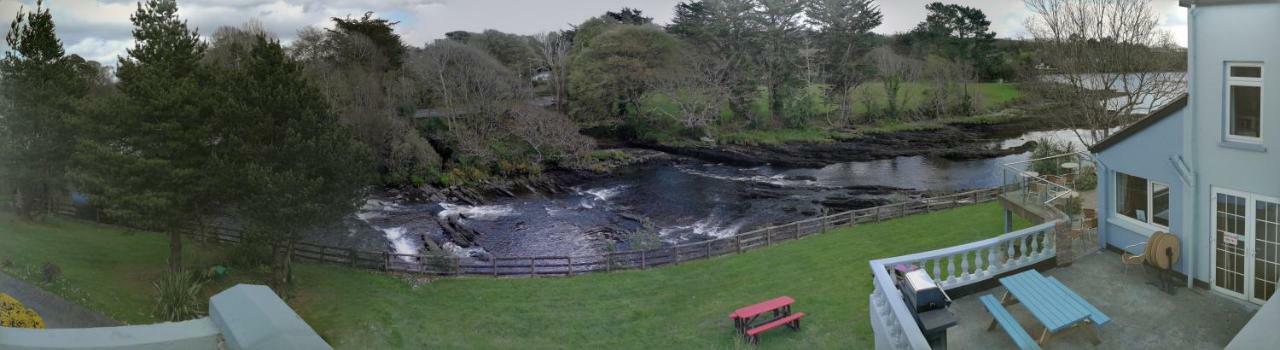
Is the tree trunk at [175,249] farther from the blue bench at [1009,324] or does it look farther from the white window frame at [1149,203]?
the white window frame at [1149,203]

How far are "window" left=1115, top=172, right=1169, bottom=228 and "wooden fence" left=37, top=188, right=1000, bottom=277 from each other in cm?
185

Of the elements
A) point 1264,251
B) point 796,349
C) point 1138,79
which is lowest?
point 796,349

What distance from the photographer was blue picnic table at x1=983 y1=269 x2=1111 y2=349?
137 inches

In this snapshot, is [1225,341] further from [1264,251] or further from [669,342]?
[669,342]

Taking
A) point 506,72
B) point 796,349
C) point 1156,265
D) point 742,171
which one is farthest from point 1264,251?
point 506,72

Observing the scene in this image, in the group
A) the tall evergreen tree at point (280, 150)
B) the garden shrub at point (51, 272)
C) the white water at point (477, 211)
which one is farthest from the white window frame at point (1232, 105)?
the white water at point (477, 211)

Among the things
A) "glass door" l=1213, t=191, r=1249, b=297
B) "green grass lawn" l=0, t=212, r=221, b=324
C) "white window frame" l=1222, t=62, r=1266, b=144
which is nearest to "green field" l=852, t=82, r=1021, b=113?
"glass door" l=1213, t=191, r=1249, b=297

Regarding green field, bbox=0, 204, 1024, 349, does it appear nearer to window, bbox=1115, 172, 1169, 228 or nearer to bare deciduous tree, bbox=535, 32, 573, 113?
window, bbox=1115, 172, 1169, 228

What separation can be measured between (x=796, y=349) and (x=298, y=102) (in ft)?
11.8

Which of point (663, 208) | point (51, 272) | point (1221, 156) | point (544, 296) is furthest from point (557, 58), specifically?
point (1221, 156)

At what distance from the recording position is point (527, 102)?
17.1 metres

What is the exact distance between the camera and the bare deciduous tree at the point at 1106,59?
3643mm

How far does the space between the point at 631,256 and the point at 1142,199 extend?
14.7 ft

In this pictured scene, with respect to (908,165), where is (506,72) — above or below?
above
